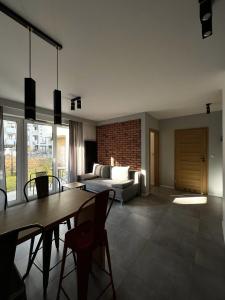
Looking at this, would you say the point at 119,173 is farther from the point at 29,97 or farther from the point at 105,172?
the point at 29,97

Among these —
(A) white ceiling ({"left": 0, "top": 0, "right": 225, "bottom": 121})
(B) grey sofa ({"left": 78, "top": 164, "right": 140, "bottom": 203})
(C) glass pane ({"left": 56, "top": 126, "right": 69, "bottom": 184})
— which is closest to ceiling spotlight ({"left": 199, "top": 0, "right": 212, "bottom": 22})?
(A) white ceiling ({"left": 0, "top": 0, "right": 225, "bottom": 121})

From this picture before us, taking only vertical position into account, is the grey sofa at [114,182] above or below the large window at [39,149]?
below

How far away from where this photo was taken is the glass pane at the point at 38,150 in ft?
13.1

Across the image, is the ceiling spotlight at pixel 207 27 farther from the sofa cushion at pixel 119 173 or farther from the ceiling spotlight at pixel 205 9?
the sofa cushion at pixel 119 173

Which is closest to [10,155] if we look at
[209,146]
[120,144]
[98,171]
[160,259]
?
[98,171]

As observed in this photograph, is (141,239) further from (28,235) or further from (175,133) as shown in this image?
(175,133)

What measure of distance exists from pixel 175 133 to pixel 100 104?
290 cm

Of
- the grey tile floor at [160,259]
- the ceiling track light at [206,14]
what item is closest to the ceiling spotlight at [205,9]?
the ceiling track light at [206,14]

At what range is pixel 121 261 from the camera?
6.22ft

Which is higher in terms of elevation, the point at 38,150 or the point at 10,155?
the point at 38,150

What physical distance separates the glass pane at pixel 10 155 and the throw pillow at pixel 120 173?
8.65 ft

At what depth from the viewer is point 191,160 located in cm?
479

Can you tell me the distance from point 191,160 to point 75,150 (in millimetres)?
3782

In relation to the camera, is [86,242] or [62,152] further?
[62,152]
